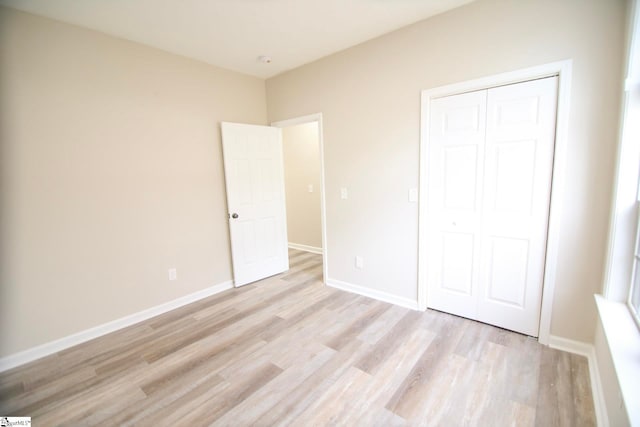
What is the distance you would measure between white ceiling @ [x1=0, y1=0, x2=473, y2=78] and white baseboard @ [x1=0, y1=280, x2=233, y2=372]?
255cm

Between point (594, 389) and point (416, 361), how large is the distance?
3.28ft

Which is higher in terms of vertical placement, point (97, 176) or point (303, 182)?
point (97, 176)

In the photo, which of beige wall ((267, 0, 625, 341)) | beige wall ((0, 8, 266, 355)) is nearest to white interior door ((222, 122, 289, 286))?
beige wall ((0, 8, 266, 355))

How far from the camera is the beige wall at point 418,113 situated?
1813 millimetres

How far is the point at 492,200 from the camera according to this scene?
2.26m

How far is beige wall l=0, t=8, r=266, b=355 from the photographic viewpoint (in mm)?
2088

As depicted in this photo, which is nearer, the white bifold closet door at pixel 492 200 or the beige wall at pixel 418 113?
the beige wall at pixel 418 113

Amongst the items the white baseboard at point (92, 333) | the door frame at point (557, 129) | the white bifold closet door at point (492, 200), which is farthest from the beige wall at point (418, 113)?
the white baseboard at point (92, 333)

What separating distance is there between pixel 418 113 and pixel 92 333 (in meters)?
3.49

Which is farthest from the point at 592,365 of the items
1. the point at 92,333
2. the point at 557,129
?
the point at 92,333

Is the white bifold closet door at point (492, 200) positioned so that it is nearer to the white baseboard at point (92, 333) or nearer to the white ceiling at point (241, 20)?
the white ceiling at point (241, 20)

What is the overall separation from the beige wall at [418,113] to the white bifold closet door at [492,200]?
145 mm

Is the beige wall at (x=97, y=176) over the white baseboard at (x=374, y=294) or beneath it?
over

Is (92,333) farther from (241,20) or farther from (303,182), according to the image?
(303,182)
